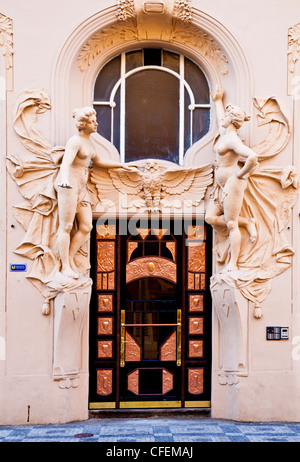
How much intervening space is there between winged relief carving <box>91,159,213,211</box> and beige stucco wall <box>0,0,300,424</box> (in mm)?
747

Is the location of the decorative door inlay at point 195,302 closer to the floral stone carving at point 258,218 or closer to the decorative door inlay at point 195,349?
the floral stone carving at point 258,218

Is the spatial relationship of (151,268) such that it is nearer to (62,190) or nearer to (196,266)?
(196,266)

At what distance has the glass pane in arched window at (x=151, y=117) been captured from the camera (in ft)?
25.6

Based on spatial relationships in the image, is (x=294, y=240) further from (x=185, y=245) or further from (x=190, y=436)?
(x=190, y=436)

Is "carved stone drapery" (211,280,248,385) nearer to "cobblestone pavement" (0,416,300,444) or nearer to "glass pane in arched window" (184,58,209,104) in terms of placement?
"cobblestone pavement" (0,416,300,444)

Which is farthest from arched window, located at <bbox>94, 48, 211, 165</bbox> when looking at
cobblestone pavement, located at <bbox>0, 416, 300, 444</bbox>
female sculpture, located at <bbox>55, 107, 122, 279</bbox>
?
cobblestone pavement, located at <bbox>0, 416, 300, 444</bbox>

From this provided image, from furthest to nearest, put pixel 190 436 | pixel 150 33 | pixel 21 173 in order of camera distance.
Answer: pixel 150 33, pixel 21 173, pixel 190 436

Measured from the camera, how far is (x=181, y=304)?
774 cm

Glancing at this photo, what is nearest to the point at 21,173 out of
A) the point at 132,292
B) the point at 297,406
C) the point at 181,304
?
the point at 132,292

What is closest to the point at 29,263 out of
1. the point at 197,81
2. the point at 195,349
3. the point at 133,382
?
the point at 133,382

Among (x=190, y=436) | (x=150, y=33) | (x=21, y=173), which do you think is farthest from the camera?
(x=150, y=33)

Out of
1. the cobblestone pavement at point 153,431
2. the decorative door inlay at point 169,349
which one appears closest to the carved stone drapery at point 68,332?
the cobblestone pavement at point 153,431

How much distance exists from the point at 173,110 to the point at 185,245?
178 cm

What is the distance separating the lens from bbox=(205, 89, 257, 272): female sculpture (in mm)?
7023
